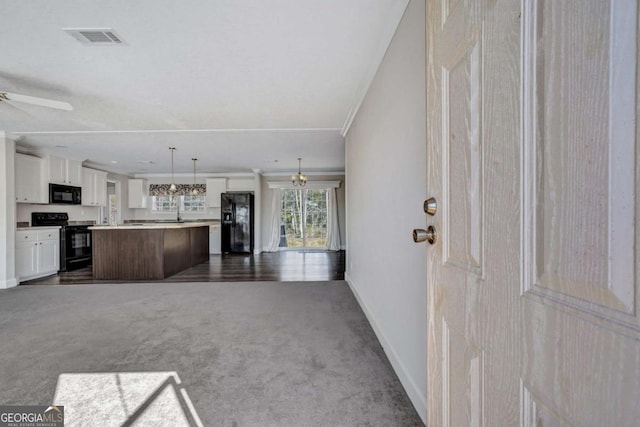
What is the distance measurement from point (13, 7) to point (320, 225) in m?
7.36

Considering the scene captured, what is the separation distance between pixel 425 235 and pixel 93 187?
8096 millimetres

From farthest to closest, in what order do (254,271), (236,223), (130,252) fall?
1. (236,223)
2. (254,271)
3. (130,252)

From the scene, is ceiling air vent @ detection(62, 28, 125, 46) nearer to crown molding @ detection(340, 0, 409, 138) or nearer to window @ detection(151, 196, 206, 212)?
crown molding @ detection(340, 0, 409, 138)

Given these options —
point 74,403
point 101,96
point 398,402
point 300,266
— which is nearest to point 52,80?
point 101,96

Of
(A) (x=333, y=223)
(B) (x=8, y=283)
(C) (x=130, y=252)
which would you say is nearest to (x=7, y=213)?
(B) (x=8, y=283)

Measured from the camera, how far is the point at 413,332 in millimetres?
1712

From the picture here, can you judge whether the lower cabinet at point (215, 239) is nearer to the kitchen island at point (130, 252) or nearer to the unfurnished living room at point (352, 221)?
the unfurnished living room at point (352, 221)

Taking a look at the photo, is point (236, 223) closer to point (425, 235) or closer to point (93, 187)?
point (93, 187)

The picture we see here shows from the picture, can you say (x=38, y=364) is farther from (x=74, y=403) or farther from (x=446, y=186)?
(x=446, y=186)

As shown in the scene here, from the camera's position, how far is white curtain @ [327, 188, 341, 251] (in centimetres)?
852

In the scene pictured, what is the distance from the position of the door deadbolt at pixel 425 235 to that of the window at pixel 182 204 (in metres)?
8.59

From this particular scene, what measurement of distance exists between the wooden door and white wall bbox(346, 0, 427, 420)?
30.5 inches

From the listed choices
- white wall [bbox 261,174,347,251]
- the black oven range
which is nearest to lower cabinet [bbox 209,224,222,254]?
white wall [bbox 261,174,347,251]

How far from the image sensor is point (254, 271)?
560 cm
